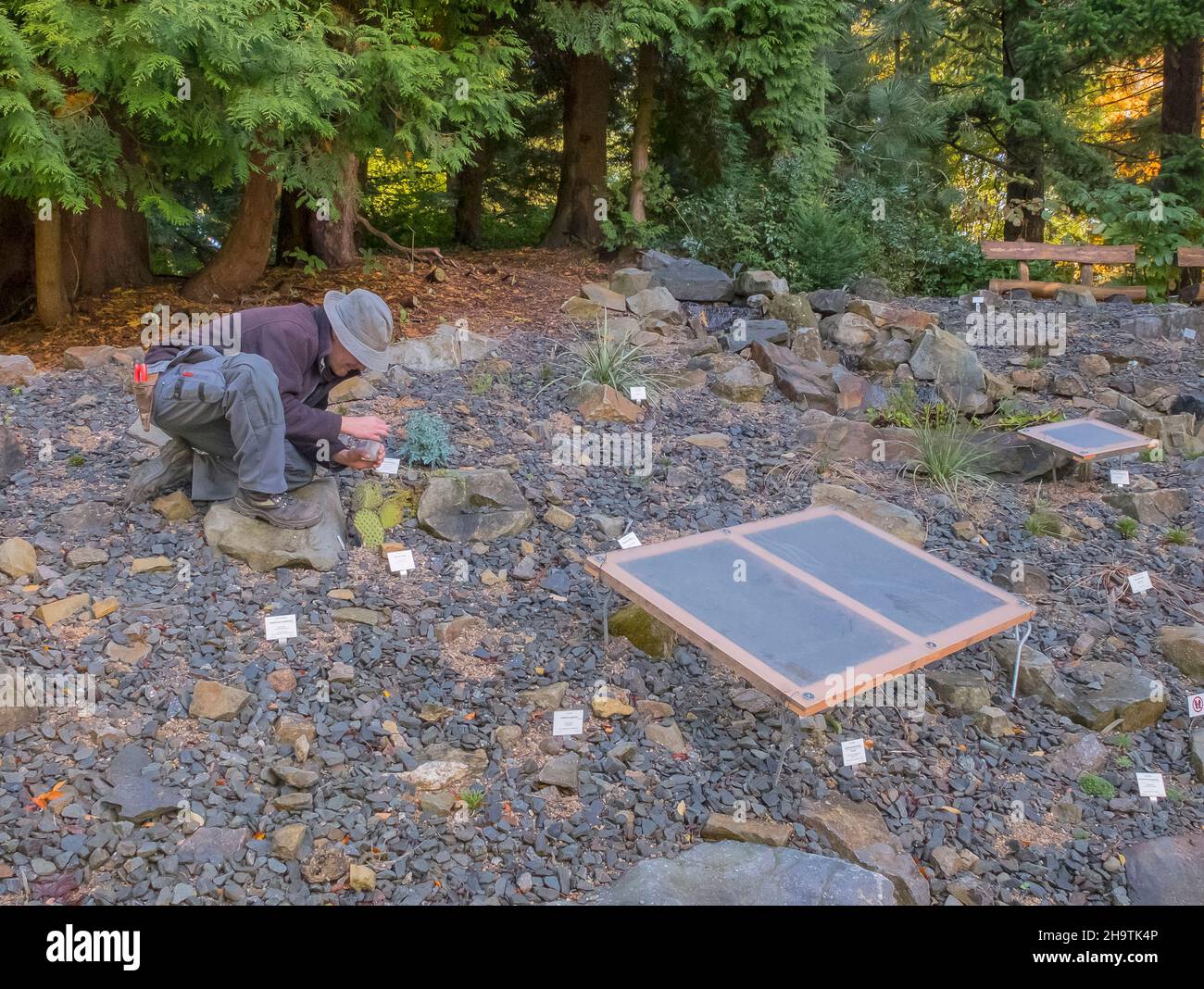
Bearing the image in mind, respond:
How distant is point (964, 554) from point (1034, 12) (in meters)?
10.3

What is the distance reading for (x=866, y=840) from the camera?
302 centimetres

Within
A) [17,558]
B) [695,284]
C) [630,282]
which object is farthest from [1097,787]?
[695,284]

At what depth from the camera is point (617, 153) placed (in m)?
12.3

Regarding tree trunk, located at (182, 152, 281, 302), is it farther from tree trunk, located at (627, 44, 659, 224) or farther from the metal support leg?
the metal support leg

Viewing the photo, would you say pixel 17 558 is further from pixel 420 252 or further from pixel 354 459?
pixel 420 252

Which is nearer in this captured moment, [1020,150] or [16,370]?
[16,370]

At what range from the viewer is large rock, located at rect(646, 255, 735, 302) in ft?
28.3

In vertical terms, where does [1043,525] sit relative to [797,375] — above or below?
below

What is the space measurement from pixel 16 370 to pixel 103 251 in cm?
213

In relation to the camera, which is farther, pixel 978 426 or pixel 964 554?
pixel 978 426
